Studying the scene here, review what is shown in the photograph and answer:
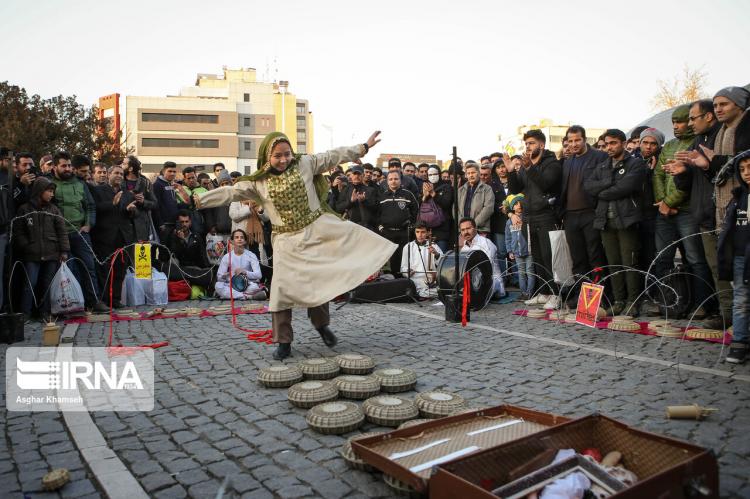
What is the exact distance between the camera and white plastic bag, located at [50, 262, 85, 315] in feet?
28.2

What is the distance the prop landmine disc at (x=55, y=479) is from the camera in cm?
313

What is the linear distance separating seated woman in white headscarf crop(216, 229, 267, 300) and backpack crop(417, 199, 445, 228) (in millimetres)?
3540

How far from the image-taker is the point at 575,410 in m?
4.27

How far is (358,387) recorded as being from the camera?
4.63 meters

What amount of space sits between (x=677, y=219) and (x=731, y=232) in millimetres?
2093

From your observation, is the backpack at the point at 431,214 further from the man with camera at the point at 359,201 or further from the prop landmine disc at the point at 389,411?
the prop landmine disc at the point at 389,411

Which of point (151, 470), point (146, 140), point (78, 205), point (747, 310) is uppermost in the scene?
point (146, 140)

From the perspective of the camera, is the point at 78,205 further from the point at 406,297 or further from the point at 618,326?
the point at 618,326

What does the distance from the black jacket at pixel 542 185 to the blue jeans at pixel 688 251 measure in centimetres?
168

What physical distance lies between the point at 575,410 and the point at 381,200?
7.93 metres

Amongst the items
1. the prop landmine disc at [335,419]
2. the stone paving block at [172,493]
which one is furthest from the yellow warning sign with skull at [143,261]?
the stone paving block at [172,493]

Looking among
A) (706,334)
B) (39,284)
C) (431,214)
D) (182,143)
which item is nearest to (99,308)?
(39,284)

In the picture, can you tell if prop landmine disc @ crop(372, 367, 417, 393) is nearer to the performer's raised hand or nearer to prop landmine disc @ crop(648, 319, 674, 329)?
the performer's raised hand

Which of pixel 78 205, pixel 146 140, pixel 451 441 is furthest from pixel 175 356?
pixel 146 140
